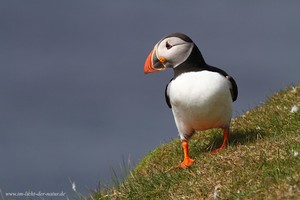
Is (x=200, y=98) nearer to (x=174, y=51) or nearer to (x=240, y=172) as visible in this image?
(x=174, y=51)

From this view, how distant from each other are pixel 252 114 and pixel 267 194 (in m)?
7.48

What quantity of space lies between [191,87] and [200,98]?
272 millimetres

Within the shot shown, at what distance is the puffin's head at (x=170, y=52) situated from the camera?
12125 millimetres

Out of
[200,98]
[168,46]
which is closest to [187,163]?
[200,98]

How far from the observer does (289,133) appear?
1227cm

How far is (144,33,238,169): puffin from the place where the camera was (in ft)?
38.2

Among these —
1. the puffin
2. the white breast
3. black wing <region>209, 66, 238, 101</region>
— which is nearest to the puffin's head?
the puffin

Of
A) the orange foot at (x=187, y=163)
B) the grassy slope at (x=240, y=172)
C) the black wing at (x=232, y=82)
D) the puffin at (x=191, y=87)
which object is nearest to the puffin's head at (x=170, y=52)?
the puffin at (x=191, y=87)

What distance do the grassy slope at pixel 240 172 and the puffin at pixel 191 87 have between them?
0.66 meters

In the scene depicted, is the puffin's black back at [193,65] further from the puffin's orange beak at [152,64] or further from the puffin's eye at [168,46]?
the puffin's orange beak at [152,64]

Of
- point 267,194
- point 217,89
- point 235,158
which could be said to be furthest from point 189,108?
point 267,194

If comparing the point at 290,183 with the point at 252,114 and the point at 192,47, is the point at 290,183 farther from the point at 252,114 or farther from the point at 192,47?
Answer: the point at 252,114

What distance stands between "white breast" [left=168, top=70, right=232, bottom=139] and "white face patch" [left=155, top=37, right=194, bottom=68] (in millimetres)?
424

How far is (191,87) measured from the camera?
11.6 metres
